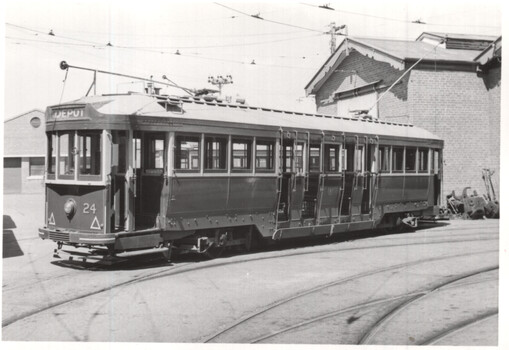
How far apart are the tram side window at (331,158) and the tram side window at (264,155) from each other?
1833 mm

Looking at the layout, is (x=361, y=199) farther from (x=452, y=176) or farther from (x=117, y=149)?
(x=452, y=176)

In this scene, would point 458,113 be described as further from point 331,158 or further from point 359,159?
point 331,158

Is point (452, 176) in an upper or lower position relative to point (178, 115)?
lower

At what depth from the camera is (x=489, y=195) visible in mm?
20484

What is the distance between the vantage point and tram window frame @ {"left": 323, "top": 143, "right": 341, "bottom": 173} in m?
13.2

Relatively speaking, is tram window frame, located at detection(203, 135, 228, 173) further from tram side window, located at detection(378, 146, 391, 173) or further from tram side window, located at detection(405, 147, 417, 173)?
tram side window, located at detection(405, 147, 417, 173)

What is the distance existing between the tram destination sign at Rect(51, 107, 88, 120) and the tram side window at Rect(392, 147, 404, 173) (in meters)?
8.64

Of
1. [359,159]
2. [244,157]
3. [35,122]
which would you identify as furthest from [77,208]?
[35,122]

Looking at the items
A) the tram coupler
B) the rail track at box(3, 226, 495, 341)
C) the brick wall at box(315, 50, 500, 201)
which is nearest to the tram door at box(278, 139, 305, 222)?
the rail track at box(3, 226, 495, 341)

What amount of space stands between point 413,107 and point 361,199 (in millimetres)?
7490

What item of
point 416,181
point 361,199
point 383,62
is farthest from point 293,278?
point 383,62

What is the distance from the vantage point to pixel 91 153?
10031mm

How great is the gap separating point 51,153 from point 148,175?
1823 mm

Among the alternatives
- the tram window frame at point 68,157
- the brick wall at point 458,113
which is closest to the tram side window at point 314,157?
the tram window frame at point 68,157
